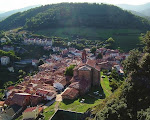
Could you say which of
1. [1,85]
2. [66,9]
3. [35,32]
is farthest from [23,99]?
[66,9]

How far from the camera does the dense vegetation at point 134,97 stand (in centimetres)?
1647

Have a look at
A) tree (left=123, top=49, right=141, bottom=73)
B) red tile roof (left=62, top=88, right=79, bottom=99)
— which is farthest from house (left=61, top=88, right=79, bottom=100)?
tree (left=123, top=49, right=141, bottom=73)

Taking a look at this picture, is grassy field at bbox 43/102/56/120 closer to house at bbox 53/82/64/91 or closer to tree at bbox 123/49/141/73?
house at bbox 53/82/64/91

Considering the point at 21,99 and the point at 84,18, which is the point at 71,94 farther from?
the point at 84,18

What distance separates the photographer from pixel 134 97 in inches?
715

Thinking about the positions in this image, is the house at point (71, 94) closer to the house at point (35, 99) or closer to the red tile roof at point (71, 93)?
the red tile roof at point (71, 93)

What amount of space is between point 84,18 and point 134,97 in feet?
281

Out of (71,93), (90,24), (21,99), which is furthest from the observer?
(90,24)

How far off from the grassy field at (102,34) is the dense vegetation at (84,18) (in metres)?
4.60

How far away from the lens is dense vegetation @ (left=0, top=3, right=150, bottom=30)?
94062mm

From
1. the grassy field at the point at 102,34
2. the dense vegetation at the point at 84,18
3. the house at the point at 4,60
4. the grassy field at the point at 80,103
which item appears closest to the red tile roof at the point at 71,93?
the grassy field at the point at 80,103

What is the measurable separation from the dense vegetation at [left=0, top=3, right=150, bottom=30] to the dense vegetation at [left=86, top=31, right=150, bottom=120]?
73.8 metres

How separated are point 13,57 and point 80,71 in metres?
38.4

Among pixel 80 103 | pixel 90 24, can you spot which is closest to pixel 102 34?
pixel 90 24
